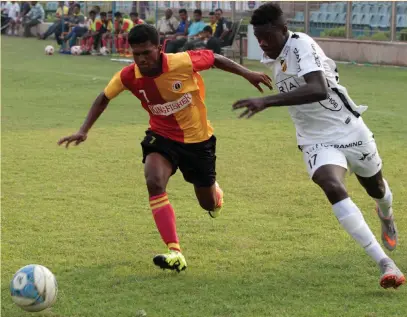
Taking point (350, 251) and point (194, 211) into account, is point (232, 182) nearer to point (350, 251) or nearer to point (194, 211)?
point (194, 211)

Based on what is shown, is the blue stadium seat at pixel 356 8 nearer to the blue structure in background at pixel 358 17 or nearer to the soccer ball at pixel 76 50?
the blue structure in background at pixel 358 17

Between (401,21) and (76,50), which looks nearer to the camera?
(401,21)

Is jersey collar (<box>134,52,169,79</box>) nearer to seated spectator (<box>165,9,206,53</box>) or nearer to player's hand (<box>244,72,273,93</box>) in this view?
player's hand (<box>244,72,273,93</box>)

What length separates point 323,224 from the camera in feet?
25.6

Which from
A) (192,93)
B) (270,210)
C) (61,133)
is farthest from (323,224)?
(61,133)

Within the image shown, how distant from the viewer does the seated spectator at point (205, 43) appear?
25.2m

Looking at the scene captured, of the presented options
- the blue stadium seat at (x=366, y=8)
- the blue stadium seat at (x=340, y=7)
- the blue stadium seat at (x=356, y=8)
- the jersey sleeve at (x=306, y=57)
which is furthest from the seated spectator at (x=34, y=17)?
the jersey sleeve at (x=306, y=57)

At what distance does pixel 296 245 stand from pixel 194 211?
1632 millimetres

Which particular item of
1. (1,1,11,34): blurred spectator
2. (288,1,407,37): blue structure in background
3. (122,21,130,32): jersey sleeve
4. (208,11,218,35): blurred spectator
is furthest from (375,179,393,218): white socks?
(1,1,11,34): blurred spectator

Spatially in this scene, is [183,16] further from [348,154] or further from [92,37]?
[348,154]

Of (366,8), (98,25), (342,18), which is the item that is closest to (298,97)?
A: (366,8)

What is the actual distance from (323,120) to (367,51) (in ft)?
64.0

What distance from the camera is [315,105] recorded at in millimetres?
6148

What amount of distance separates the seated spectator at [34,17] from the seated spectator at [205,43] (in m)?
17.5
